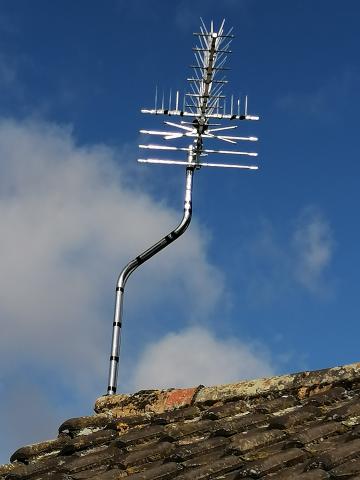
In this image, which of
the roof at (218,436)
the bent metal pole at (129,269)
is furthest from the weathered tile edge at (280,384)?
the bent metal pole at (129,269)

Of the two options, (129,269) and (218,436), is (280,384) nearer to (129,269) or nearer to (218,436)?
(218,436)

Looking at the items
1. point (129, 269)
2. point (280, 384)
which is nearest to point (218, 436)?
point (280, 384)

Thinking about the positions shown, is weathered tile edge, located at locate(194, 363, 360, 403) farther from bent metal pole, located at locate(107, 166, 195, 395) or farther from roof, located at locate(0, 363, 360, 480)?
bent metal pole, located at locate(107, 166, 195, 395)

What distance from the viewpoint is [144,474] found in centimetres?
387

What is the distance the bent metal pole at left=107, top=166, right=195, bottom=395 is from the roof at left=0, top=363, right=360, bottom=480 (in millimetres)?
3238

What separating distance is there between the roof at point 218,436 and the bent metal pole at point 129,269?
3.24 meters

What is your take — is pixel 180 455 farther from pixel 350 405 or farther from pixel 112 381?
pixel 112 381

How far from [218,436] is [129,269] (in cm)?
544

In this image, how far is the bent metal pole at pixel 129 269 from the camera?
907 centimetres

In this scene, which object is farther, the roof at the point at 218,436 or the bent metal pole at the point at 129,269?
the bent metal pole at the point at 129,269

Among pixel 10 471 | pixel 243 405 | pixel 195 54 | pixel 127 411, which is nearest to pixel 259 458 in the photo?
pixel 243 405

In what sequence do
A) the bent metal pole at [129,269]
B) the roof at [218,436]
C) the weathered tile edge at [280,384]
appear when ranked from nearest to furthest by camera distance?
the roof at [218,436]
the weathered tile edge at [280,384]
the bent metal pole at [129,269]

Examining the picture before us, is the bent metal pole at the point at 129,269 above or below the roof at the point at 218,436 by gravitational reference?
above

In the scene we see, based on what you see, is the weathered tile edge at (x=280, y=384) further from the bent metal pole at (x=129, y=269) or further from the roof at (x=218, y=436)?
the bent metal pole at (x=129, y=269)
